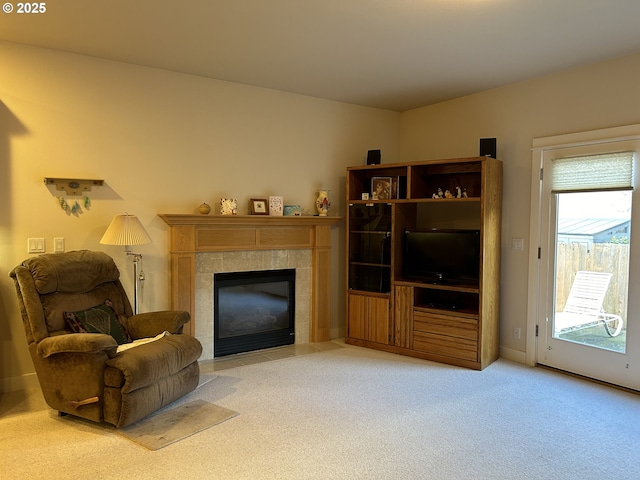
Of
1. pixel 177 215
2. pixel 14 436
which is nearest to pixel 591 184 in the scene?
pixel 177 215

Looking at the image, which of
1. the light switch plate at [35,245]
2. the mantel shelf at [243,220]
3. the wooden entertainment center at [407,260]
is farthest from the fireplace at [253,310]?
the light switch plate at [35,245]

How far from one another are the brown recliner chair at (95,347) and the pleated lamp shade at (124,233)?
0.17 meters

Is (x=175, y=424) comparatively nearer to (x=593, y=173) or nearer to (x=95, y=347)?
(x=95, y=347)

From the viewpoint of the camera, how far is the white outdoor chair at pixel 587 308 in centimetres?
393

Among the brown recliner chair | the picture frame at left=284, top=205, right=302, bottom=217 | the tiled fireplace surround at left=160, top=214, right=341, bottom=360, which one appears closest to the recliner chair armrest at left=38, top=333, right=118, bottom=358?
the brown recliner chair

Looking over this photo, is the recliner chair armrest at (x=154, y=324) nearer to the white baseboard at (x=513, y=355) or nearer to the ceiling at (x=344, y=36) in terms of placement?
the ceiling at (x=344, y=36)

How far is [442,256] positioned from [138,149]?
3084 mm

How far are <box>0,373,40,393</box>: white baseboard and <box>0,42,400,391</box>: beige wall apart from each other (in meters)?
0.01

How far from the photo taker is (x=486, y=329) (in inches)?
173

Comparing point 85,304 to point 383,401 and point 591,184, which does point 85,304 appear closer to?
point 383,401

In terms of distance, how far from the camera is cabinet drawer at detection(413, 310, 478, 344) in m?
4.37

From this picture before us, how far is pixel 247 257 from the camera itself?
4.77m

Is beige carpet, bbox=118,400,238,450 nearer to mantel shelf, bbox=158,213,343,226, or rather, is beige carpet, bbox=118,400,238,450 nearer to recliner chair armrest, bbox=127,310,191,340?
recliner chair armrest, bbox=127,310,191,340

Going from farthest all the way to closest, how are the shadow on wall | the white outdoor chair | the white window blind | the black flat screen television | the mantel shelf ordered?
the black flat screen television
the mantel shelf
the white outdoor chair
the white window blind
the shadow on wall
